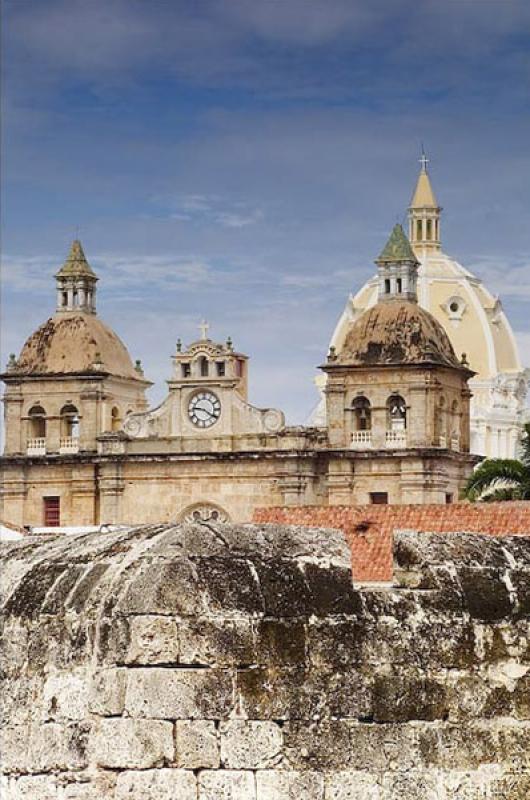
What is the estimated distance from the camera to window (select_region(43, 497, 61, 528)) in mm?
73875

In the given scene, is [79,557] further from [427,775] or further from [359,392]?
[359,392]

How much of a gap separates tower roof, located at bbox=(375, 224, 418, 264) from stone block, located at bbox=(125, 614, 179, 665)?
233 feet

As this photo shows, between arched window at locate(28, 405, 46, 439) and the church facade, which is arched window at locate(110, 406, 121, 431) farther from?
arched window at locate(28, 405, 46, 439)

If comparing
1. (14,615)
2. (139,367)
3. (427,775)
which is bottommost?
(427,775)

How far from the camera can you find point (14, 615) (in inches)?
342

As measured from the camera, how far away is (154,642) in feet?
26.1

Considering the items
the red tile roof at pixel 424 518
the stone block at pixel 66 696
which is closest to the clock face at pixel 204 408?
the red tile roof at pixel 424 518

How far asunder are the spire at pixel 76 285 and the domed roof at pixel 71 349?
0.50 metres

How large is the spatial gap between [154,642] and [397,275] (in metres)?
70.6

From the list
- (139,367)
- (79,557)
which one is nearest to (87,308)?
(139,367)

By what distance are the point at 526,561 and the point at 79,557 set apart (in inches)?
59.6

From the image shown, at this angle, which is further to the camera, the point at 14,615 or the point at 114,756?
the point at 14,615

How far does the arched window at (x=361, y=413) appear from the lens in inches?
2867

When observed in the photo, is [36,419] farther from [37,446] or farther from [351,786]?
[351,786]
